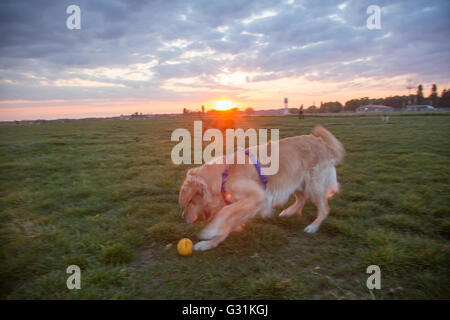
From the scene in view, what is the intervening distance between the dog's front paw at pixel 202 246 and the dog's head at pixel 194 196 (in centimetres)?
51

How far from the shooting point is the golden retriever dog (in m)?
3.64

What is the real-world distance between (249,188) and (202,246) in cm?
109


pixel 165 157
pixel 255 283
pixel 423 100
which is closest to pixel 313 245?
pixel 255 283

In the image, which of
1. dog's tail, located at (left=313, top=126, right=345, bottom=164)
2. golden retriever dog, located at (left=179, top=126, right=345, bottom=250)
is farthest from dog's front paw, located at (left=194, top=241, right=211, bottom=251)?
dog's tail, located at (left=313, top=126, right=345, bottom=164)

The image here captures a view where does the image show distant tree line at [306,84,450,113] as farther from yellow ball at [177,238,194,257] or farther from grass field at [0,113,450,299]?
yellow ball at [177,238,194,257]

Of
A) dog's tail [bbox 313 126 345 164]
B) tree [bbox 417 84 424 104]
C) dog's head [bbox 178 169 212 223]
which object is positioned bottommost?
dog's head [bbox 178 169 212 223]

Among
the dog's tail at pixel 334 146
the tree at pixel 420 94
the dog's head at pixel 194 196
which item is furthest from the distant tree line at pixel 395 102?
the dog's head at pixel 194 196

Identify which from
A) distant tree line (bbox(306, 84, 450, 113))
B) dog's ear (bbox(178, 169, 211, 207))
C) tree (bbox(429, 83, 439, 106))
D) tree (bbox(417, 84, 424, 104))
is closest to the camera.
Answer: dog's ear (bbox(178, 169, 211, 207))

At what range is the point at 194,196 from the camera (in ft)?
12.5

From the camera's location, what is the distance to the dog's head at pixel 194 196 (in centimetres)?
376

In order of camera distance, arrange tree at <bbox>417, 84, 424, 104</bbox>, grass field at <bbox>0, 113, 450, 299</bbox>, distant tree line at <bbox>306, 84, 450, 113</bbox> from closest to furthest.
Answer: grass field at <bbox>0, 113, 450, 299</bbox>
distant tree line at <bbox>306, 84, 450, 113</bbox>
tree at <bbox>417, 84, 424, 104</bbox>

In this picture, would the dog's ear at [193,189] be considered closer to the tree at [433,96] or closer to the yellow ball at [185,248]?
the yellow ball at [185,248]

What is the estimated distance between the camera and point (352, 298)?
99.1 inches

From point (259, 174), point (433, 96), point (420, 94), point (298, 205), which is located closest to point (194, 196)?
point (259, 174)
